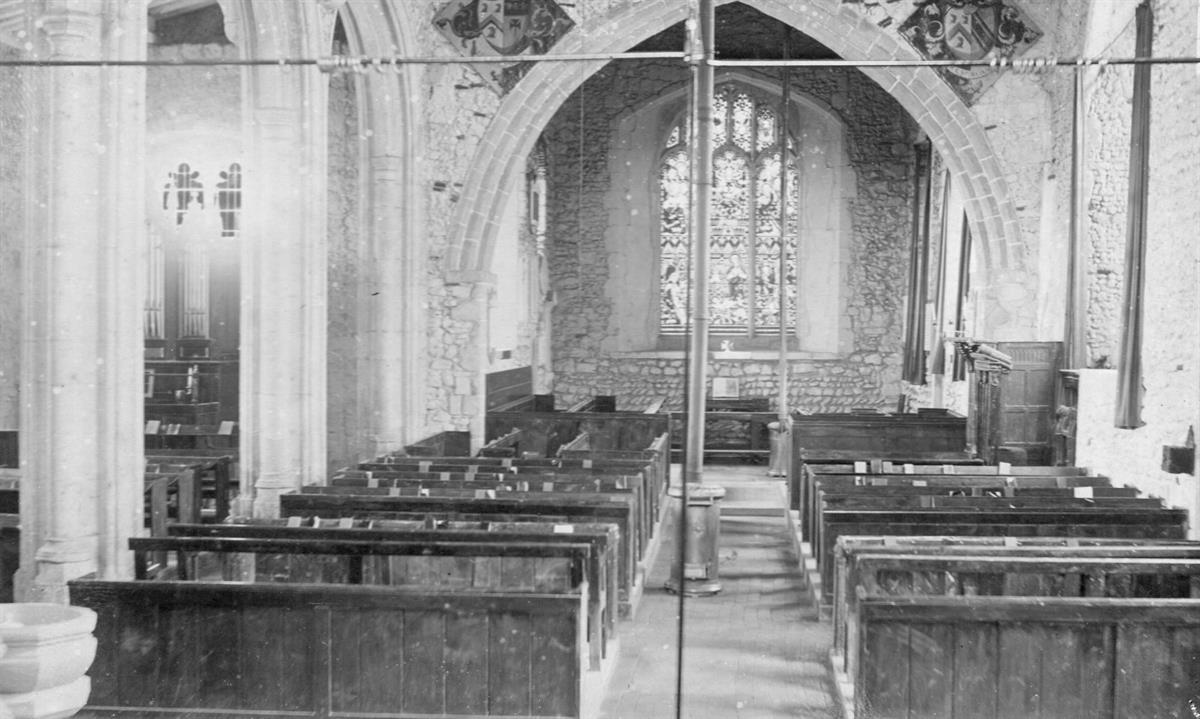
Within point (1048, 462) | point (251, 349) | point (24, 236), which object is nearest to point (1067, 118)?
point (1048, 462)

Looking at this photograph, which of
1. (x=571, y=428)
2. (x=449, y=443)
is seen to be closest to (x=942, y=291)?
(x=571, y=428)

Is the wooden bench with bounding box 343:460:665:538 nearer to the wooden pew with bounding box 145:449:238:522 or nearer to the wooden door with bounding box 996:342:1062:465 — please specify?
the wooden pew with bounding box 145:449:238:522

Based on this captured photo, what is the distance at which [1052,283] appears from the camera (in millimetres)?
9883

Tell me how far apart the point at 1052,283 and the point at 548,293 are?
6956mm

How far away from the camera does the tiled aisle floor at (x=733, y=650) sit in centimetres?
469

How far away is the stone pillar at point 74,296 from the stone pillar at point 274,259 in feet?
6.70

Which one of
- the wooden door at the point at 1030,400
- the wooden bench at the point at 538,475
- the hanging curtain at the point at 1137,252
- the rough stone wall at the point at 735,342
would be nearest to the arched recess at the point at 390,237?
the wooden bench at the point at 538,475

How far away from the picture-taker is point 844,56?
35.8 feet

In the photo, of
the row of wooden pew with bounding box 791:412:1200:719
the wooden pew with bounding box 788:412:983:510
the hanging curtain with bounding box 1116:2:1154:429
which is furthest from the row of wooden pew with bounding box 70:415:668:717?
the wooden pew with bounding box 788:412:983:510

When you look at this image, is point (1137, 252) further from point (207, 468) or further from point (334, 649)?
point (207, 468)

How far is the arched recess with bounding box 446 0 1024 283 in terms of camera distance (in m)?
10.4

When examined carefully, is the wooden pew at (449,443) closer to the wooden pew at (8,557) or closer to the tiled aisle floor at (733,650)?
the tiled aisle floor at (733,650)

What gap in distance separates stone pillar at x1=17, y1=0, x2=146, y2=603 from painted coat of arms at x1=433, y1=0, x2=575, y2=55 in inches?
220

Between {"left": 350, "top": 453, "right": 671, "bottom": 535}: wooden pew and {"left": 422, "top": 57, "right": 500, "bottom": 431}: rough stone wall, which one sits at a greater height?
{"left": 422, "top": 57, "right": 500, "bottom": 431}: rough stone wall
